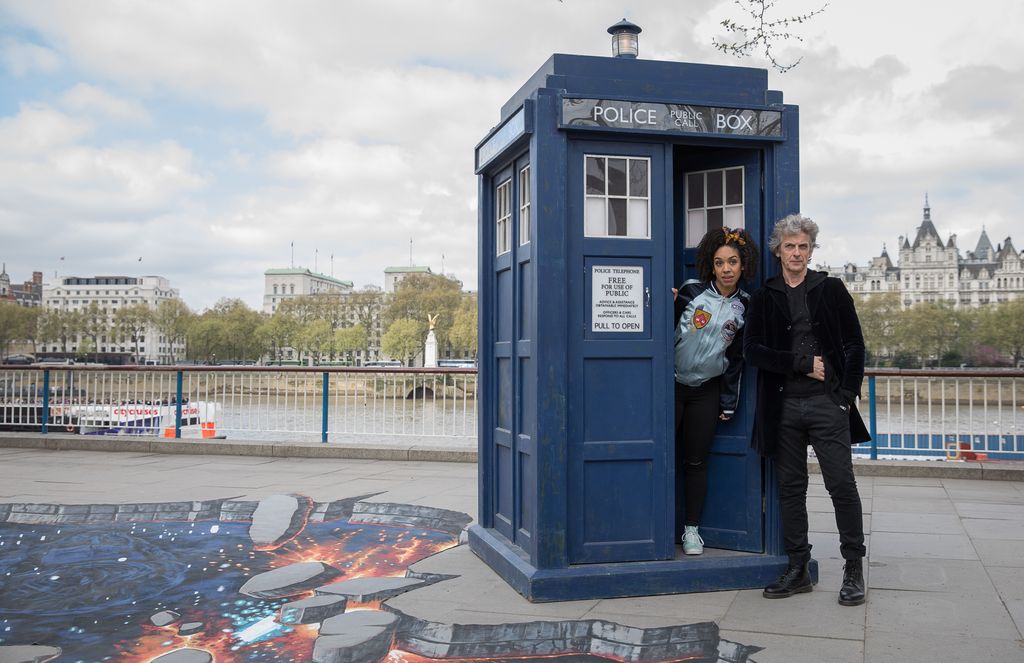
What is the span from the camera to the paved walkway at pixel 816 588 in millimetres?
3650

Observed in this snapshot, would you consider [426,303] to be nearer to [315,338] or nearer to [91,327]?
[315,338]

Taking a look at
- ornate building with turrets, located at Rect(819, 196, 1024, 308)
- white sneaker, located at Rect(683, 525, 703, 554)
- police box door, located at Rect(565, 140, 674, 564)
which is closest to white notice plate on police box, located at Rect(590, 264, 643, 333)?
police box door, located at Rect(565, 140, 674, 564)

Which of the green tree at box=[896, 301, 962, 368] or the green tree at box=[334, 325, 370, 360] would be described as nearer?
the green tree at box=[896, 301, 962, 368]

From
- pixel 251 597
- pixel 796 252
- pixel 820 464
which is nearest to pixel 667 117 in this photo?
pixel 796 252

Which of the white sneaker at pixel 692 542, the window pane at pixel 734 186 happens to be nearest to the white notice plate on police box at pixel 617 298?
the window pane at pixel 734 186

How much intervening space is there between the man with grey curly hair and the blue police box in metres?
0.18

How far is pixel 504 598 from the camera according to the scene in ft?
14.3

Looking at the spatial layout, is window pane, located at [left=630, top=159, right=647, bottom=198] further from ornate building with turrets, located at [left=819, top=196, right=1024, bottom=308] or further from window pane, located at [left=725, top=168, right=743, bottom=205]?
ornate building with turrets, located at [left=819, top=196, right=1024, bottom=308]

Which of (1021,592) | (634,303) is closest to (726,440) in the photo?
(634,303)

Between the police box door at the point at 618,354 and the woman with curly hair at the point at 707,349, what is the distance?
21cm

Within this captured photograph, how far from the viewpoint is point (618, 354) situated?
4.44 metres

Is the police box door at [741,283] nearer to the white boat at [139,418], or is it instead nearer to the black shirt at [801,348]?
the black shirt at [801,348]

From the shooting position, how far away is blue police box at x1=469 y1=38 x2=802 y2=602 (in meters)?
4.32

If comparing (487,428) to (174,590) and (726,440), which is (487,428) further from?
(174,590)
